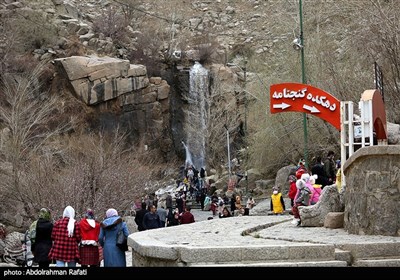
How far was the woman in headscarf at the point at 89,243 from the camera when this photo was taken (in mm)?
13570

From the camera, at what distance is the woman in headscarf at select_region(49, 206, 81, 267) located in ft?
43.8

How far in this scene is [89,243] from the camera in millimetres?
13586

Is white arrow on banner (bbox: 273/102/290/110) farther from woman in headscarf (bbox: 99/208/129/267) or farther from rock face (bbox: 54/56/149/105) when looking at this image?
rock face (bbox: 54/56/149/105)

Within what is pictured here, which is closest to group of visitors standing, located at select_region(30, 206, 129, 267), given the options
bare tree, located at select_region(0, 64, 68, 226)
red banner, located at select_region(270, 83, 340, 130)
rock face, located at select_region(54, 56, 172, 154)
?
red banner, located at select_region(270, 83, 340, 130)

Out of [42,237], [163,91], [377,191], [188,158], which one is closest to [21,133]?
[163,91]

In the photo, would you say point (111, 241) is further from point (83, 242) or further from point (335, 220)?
point (335, 220)

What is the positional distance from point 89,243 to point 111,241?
337 mm

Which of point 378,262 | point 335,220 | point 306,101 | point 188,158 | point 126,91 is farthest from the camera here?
point 188,158

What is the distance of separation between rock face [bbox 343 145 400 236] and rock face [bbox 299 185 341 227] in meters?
1.66

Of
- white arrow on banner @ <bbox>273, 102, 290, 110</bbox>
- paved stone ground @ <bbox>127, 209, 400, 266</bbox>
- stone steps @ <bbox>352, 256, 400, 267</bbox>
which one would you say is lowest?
stone steps @ <bbox>352, 256, 400, 267</bbox>

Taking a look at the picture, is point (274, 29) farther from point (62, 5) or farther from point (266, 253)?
point (266, 253)

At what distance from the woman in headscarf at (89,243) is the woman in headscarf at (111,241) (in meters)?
0.10

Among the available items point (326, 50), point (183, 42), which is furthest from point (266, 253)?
point (183, 42)
